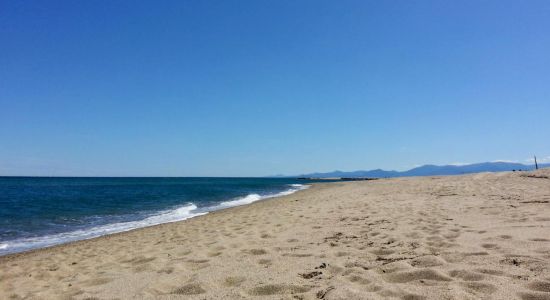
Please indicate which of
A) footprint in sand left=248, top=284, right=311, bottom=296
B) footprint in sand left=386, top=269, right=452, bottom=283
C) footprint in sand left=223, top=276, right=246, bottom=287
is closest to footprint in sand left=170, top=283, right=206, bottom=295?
footprint in sand left=223, top=276, right=246, bottom=287

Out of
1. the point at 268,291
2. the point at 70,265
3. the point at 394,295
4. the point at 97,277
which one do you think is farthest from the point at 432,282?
the point at 70,265

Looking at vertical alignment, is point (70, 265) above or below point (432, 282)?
below

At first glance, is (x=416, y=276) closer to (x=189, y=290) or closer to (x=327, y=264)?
(x=327, y=264)

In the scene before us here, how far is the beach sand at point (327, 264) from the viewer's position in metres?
3.61

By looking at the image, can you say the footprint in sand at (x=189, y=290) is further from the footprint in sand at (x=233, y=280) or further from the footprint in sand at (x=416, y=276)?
the footprint in sand at (x=416, y=276)

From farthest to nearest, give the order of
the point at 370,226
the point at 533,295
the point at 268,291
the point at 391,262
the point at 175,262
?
the point at 370,226 → the point at 175,262 → the point at 391,262 → the point at 268,291 → the point at 533,295

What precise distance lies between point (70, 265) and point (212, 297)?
4.80 m

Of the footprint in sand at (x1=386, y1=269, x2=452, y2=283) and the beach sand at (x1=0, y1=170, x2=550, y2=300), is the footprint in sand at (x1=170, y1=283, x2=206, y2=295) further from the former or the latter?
the footprint in sand at (x1=386, y1=269, x2=452, y2=283)

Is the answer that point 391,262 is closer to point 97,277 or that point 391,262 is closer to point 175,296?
point 175,296

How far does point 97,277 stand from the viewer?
213 inches

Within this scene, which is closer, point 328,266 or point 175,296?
point 175,296

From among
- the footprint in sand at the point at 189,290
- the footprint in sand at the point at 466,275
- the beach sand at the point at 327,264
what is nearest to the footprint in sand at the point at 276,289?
the beach sand at the point at 327,264

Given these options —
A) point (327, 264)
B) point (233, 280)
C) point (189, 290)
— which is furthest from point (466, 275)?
point (189, 290)

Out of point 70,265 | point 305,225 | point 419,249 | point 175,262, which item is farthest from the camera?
point 305,225
